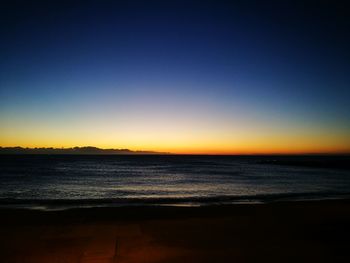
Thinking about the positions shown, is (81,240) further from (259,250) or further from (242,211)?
(242,211)

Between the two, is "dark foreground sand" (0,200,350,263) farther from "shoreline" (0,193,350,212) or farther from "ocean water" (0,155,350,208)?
"ocean water" (0,155,350,208)

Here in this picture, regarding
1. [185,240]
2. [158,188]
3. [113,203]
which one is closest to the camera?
[185,240]

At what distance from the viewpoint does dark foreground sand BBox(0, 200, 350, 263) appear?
690 centimetres

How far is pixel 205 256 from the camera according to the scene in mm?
7000

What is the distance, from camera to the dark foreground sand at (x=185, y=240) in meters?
6.90

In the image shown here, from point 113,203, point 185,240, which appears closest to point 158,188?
point 113,203

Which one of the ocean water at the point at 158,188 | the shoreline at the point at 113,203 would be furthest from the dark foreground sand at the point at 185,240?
the ocean water at the point at 158,188

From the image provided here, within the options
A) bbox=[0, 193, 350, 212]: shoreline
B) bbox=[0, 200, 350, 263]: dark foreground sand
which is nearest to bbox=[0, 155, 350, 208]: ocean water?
bbox=[0, 193, 350, 212]: shoreline

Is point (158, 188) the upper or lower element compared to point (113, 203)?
lower

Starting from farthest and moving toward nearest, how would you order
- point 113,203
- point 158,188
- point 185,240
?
point 158,188, point 113,203, point 185,240

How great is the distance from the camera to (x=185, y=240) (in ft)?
27.2

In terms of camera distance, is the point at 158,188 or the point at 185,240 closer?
the point at 185,240

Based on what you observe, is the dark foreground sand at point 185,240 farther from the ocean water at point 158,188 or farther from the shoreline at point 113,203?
the ocean water at point 158,188

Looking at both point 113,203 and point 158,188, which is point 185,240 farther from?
point 158,188
